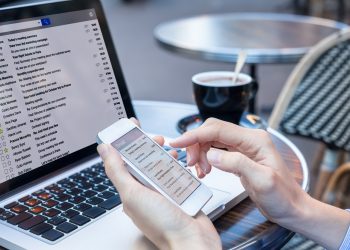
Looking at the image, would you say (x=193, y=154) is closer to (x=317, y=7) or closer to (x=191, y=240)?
(x=191, y=240)

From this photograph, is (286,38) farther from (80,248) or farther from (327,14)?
(327,14)

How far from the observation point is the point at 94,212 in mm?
607

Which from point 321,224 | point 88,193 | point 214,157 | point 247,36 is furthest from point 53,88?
point 247,36

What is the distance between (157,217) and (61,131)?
10.4 inches

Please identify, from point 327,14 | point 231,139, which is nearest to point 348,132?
point 231,139

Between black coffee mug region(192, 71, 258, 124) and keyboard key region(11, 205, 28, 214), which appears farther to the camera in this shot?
black coffee mug region(192, 71, 258, 124)

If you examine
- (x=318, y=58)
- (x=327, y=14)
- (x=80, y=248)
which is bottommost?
(x=327, y=14)

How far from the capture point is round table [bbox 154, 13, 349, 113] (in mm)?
1439

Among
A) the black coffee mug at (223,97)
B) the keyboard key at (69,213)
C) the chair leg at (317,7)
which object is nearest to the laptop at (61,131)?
the keyboard key at (69,213)

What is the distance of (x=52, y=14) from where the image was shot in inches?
28.5

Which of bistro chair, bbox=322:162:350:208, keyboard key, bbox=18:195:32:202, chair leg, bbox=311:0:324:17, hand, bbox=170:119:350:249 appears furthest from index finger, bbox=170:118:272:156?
chair leg, bbox=311:0:324:17

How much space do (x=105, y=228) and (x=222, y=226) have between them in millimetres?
144

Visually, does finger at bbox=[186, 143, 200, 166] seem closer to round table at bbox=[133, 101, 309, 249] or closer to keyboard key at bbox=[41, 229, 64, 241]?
Result: round table at bbox=[133, 101, 309, 249]

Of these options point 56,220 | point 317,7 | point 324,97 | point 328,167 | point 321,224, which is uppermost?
point 56,220
